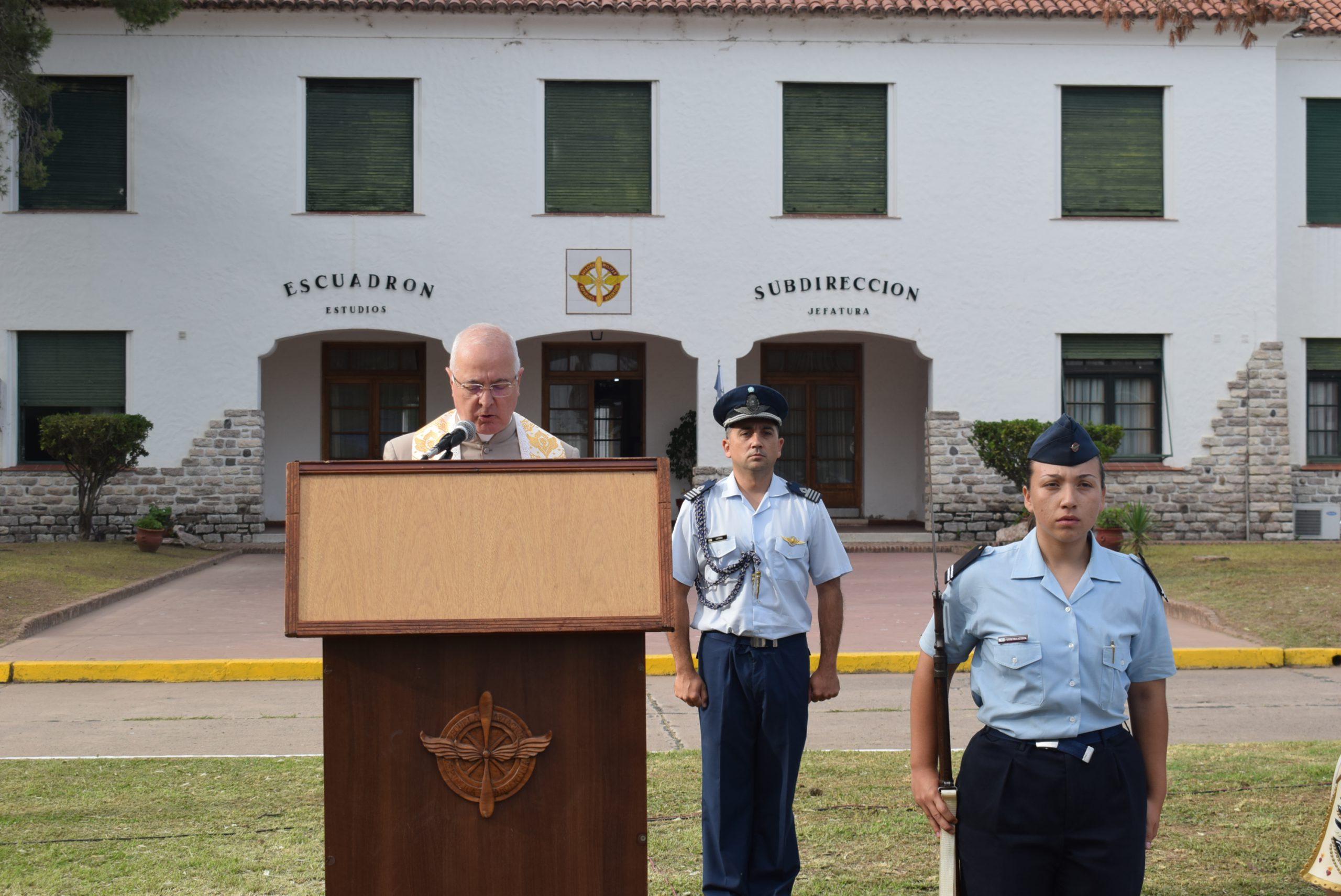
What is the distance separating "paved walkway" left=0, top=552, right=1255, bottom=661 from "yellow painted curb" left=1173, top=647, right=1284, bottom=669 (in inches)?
13.1

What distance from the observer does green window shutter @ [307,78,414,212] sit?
65.9ft

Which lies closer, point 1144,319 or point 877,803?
point 877,803

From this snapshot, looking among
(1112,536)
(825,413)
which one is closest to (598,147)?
(825,413)

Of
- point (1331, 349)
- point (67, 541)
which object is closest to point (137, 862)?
point (67, 541)

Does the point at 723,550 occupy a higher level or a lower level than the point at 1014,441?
lower

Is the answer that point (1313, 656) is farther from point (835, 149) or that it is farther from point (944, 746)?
point (835, 149)

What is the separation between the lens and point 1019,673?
10.6 ft

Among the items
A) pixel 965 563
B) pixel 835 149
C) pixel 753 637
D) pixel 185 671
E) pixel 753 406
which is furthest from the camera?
pixel 835 149

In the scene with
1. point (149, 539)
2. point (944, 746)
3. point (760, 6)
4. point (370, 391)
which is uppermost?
point (760, 6)

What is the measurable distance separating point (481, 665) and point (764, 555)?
2049mm

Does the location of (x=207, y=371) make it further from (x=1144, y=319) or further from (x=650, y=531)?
(x=650, y=531)

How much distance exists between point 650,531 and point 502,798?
660 mm

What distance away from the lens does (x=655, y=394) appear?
22.3m

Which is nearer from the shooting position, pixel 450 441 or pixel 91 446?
pixel 450 441
